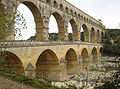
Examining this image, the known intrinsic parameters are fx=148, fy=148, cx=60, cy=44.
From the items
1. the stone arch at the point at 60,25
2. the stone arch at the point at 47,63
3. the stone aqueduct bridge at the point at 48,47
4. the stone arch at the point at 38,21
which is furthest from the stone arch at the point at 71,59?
the stone arch at the point at 38,21

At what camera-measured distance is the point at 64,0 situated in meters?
26.7

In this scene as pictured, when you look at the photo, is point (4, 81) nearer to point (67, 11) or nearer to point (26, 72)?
point (26, 72)

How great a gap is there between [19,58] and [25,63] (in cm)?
93

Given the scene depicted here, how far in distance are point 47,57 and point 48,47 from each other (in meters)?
2.94

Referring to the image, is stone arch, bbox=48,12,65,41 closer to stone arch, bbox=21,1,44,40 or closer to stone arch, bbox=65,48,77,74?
stone arch, bbox=65,48,77,74

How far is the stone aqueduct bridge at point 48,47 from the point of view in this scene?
1354cm

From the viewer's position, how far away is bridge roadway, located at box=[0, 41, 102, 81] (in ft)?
43.0

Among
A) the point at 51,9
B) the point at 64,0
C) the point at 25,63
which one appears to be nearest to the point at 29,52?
the point at 25,63

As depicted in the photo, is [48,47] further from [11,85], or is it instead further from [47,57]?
[11,85]

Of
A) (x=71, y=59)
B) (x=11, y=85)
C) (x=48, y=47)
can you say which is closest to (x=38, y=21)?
(x=48, y=47)

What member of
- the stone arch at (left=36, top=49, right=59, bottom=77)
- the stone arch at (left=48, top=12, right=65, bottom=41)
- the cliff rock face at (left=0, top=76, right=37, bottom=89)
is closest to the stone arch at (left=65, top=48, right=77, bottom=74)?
the stone arch at (left=48, top=12, right=65, bottom=41)

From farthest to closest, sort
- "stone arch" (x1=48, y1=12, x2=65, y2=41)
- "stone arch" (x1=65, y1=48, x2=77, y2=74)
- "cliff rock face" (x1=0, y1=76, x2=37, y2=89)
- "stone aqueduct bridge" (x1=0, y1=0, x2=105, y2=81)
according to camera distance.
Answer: "stone arch" (x1=65, y1=48, x2=77, y2=74), "stone arch" (x1=48, y1=12, x2=65, y2=41), "stone aqueduct bridge" (x1=0, y1=0, x2=105, y2=81), "cliff rock face" (x1=0, y1=76, x2=37, y2=89)

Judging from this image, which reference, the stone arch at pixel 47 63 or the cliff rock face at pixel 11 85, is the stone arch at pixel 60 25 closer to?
the stone arch at pixel 47 63

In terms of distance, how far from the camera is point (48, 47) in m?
17.4
